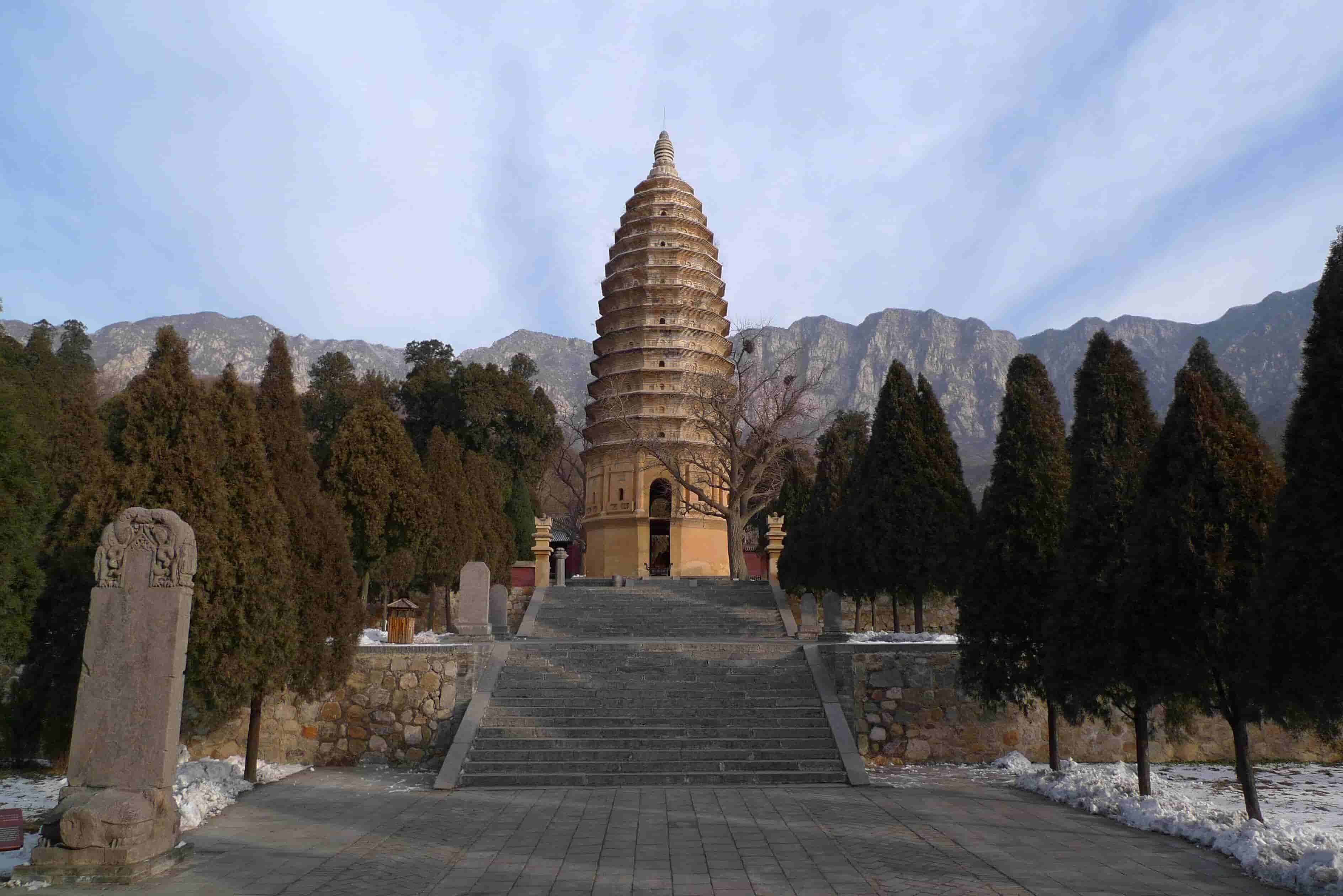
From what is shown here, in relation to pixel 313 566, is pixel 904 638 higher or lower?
lower

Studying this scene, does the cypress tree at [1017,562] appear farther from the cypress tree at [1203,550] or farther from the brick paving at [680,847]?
the cypress tree at [1203,550]

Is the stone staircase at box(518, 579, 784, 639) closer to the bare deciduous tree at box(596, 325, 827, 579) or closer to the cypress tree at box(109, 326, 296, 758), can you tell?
the bare deciduous tree at box(596, 325, 827, 579)

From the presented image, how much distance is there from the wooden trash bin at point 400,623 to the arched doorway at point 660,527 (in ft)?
57.4

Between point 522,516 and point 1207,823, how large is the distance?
27.7 m

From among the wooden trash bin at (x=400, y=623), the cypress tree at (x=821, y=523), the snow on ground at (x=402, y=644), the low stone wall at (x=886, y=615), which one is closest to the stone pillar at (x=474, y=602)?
the snow on ground at (x=402, y=644)

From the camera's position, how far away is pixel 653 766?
1188 centimetres

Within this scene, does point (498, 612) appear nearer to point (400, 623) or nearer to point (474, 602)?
point (474, 602)

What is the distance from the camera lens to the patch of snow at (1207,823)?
6.48 meters

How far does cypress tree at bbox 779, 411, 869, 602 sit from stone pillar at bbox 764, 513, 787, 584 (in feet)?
0.45

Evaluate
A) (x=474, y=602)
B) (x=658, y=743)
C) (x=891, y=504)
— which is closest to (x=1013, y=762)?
(x=658, y=743)

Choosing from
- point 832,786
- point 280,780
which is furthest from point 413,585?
point 832,786

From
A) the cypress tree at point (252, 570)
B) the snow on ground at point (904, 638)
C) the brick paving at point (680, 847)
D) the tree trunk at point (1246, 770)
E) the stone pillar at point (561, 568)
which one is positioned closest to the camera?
the brick paving at point (680, 847)

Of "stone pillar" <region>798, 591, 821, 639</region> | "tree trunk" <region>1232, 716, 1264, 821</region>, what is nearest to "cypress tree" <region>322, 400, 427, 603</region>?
"stone pillar" <region>798, 591, 821, 639</region>

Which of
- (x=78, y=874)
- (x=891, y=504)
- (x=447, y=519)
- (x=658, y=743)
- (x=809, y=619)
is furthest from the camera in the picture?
(x=447, y=519)
